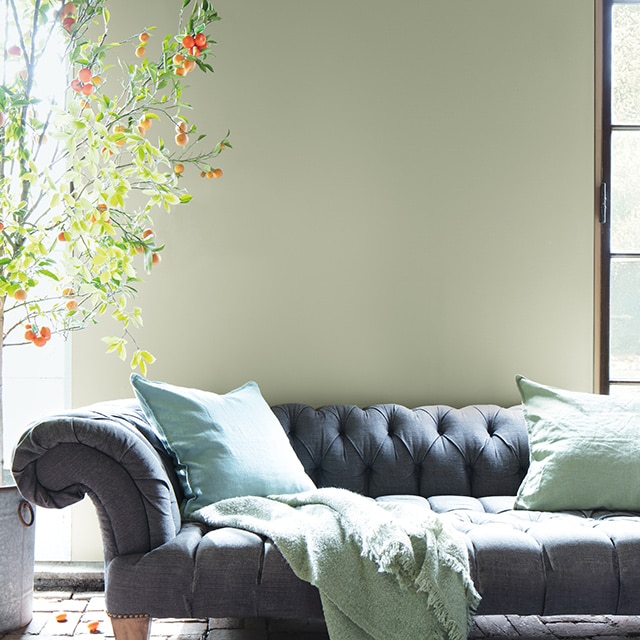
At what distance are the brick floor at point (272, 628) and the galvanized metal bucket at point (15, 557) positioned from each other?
0.19 feet

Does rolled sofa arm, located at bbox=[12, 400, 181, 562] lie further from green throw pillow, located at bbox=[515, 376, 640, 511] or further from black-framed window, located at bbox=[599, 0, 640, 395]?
black-framed window, located at bbox=[599, 0, 640, 395]

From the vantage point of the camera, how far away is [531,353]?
295 cm

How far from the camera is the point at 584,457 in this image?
237cm

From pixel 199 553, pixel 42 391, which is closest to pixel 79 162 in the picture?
pixel 199 553

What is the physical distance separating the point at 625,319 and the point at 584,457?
0.87m

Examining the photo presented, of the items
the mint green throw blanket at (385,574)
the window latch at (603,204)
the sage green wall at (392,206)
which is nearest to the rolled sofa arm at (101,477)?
the mint green throw blanket at (385,574)

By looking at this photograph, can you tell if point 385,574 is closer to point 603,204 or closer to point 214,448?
point 214,448

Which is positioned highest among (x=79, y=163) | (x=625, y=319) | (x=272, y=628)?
(x=79, y=163)

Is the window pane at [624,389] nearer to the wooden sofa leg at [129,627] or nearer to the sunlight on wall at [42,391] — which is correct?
the wooden sofa leg at [129,627]

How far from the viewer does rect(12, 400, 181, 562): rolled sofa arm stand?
1907 mm

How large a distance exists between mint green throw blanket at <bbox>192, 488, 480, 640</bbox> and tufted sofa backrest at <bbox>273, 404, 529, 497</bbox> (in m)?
0.63

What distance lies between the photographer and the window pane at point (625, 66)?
3029mm

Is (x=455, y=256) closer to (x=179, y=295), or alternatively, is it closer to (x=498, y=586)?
(x=179, y=295)

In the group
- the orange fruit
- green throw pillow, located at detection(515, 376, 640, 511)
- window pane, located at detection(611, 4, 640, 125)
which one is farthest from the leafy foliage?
window pane, located at detection(611, 4, 640, 125)
